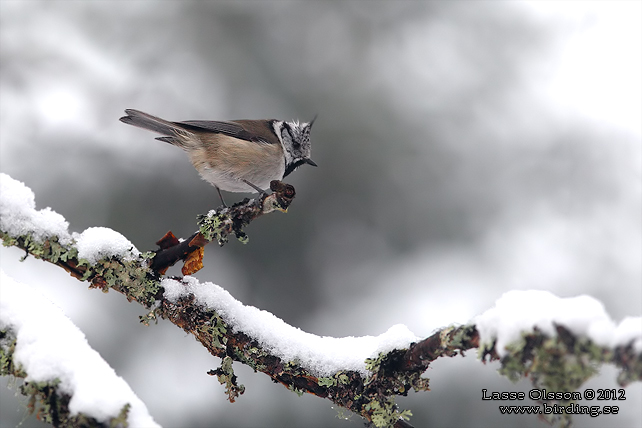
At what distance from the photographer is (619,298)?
5.13m

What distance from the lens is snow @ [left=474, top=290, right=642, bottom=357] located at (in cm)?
116

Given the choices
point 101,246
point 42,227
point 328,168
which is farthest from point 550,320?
point 328,168

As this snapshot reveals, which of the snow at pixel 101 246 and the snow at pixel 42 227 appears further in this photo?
the snow at pixel 101 246

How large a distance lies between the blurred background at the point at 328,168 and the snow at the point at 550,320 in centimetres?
331

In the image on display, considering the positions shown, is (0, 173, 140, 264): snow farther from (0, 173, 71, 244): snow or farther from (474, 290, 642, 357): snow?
(474, 290, 642, 357): snow

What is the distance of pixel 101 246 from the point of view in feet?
7.36

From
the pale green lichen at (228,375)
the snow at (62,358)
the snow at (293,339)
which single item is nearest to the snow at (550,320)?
the snow at (293,339)

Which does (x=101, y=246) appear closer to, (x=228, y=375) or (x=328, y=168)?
(x=228, y=375)

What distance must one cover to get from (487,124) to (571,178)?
1.18 meters

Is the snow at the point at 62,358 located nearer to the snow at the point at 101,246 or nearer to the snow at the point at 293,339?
the snow at the point at 101,246

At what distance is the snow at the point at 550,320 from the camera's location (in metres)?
1.16

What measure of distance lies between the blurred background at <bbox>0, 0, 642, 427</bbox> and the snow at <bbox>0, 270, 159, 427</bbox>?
9.66 ft

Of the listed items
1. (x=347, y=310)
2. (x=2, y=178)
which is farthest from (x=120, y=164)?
(x=2, y=178)

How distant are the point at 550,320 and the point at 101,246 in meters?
1.82
